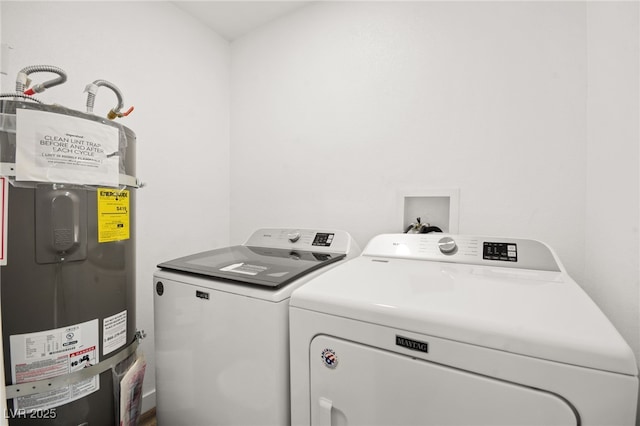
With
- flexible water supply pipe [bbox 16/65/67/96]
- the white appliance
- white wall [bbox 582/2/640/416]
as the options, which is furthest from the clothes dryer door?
flexible water supply pipe [bbox 16/65/67/96]

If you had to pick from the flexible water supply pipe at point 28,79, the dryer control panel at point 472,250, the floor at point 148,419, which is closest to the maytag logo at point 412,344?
the dryer control panel at point 472,250

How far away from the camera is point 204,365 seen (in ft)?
3.34

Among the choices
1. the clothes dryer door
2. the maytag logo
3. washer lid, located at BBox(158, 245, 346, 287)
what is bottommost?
the clothes dryer door

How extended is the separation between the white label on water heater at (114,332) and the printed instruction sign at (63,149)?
0.47 meters

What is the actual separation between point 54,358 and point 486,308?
122 cm

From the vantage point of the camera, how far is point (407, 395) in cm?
68

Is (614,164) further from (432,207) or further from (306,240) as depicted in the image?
(306,240)

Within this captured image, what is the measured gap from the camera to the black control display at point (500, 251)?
107cm

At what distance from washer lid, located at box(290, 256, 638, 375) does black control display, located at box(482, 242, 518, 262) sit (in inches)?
2.7

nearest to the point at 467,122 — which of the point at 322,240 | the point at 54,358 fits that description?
the point at 322,240

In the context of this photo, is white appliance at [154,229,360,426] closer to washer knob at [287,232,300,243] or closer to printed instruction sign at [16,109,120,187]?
washer knob at [287,232,300,243]

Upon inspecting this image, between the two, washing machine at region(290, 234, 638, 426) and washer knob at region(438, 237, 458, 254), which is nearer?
washing machine at region(290, 234, 638, 426)

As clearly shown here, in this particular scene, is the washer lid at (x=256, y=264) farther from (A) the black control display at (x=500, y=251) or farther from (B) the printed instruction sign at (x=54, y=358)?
(A) the black control display at (x=500, y=251)

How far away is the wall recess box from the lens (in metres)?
1.38
